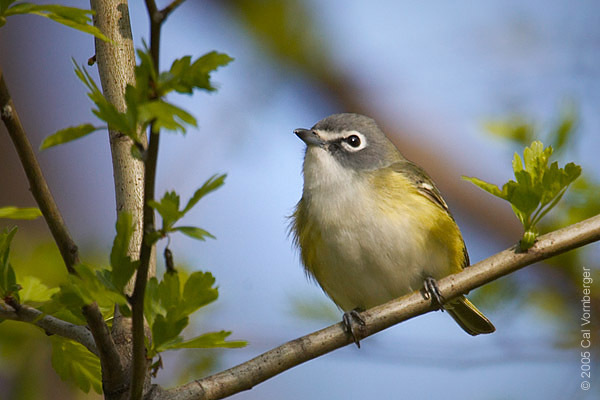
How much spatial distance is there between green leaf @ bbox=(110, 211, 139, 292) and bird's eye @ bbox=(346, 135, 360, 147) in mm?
2933

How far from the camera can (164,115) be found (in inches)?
46.6

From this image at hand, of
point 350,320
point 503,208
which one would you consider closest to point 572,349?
point 350,320

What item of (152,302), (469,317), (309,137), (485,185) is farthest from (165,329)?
(469,317)

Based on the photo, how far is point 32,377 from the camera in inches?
105

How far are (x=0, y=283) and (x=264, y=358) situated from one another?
767 millimetres

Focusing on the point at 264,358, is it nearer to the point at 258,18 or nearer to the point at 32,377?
the point at 32,377

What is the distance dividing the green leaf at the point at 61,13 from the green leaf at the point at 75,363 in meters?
0.97

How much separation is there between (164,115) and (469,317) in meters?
3.42

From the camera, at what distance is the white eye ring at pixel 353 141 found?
429 cm

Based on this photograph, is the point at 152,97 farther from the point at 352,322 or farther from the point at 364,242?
the point at 364,242

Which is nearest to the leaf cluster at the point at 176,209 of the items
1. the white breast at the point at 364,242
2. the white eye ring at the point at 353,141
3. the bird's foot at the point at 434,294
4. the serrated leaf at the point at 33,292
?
the serrated leaf at the point at 33,292

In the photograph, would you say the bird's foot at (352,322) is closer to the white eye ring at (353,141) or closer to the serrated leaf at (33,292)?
the serrated leaf at (33,292)

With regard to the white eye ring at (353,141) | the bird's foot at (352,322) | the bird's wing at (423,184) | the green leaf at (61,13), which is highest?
the white eye ring at (353,141)

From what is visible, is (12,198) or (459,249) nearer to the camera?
(459,249)
